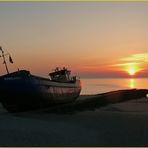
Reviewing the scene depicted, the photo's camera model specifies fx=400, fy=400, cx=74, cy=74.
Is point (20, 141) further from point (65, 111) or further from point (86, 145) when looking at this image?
point (65, 111)

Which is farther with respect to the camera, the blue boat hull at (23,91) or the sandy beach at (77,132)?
the blue boat hull at (23,91)

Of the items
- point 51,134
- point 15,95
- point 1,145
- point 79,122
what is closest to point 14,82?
point 15,95

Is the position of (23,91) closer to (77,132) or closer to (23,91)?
(23,91)

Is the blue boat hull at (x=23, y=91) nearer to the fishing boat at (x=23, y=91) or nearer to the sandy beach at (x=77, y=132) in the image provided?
the fishing boat at (x=23, y=91)

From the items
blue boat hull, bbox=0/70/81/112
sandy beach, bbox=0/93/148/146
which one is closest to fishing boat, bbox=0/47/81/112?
blue boat hull, bbox=0/70/81/112

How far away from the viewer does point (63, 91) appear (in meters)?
44.2

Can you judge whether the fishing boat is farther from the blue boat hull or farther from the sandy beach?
the sandy beach

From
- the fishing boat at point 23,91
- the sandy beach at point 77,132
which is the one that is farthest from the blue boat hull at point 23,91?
the sandy beach at point 77,132

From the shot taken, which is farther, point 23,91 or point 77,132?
point 23,91

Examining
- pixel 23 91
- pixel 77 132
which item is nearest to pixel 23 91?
pixel 23 91

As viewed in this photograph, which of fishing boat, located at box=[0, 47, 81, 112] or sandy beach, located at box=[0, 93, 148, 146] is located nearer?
sandy beach, located at box=[0, 93, 148, 146]

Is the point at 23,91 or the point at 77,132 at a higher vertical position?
the point at 23,91

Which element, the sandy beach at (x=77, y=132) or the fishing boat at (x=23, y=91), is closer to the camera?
the sandy beach at (x=77, y=132)

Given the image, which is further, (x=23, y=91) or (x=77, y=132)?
(x=23, y=91)
